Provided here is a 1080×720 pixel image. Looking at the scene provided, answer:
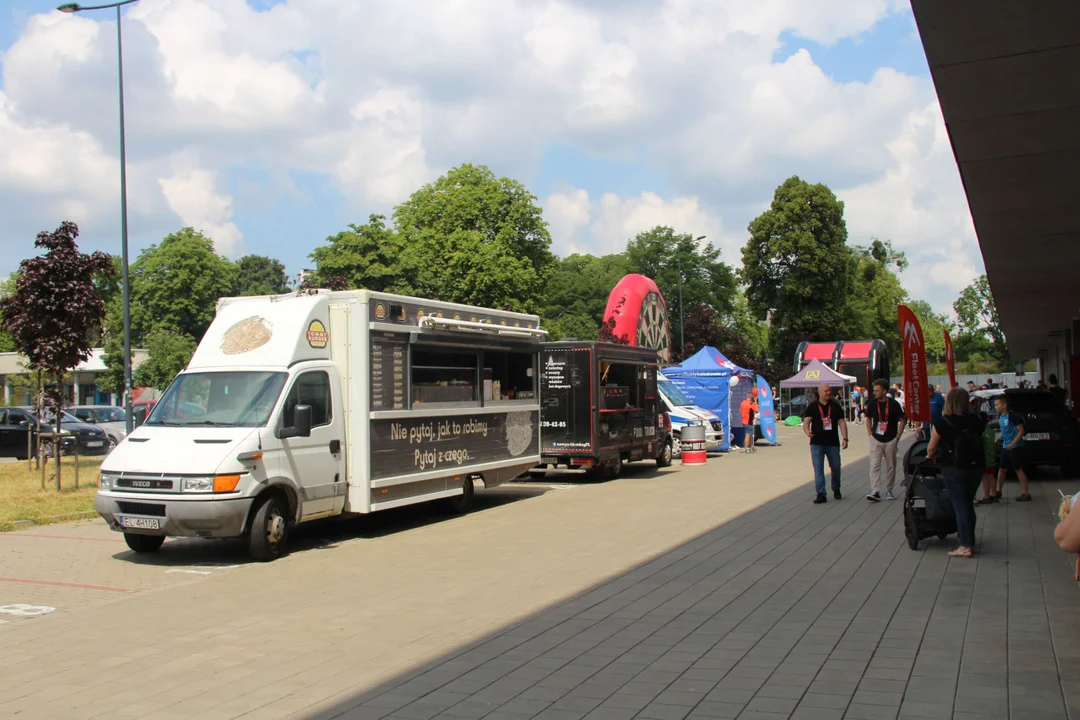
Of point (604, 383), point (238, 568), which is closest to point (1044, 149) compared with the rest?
point (238, 568)

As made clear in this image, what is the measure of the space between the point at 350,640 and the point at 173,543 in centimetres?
598

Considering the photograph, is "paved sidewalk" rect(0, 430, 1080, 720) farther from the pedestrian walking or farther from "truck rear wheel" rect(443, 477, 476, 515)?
"truck rear wheel" rect(443, 477, 476, 515)

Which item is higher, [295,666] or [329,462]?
[329,462]

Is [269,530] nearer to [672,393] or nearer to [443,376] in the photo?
[443,376]

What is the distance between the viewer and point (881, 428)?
14375mm

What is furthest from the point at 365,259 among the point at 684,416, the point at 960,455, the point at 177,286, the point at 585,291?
the point at 585,291

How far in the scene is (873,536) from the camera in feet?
38.4

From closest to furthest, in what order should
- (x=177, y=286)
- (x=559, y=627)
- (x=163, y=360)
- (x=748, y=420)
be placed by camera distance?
(x=559, y=627) < (x=748, y=420) < (x=163, y=360) < (x=177, y=286)

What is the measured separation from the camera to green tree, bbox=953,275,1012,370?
105 meters

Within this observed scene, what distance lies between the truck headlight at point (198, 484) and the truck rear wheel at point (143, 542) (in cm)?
123

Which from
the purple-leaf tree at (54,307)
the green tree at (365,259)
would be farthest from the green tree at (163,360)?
the purple-leaf tree at (54,307)

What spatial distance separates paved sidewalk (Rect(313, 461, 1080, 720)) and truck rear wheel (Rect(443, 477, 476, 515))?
16.5ft

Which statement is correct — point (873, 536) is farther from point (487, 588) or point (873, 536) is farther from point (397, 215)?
point (397, 215)

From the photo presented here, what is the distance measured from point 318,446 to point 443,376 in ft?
9.23
